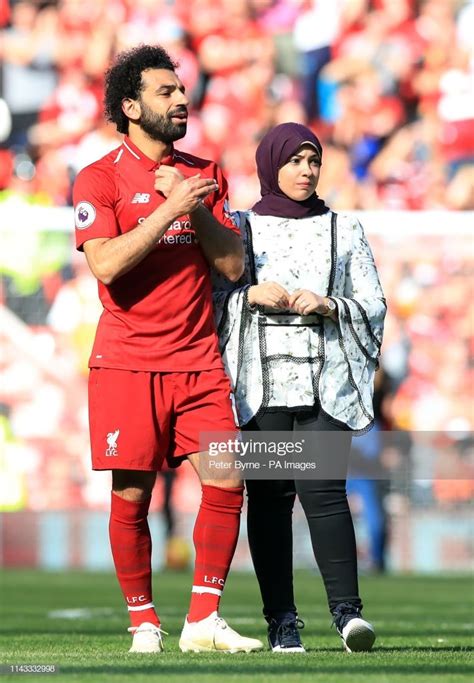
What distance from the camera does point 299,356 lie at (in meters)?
5.41

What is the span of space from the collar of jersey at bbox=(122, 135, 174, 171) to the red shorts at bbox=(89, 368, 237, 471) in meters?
0.69

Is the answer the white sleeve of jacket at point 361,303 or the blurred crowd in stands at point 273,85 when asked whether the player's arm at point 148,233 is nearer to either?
the white sleeve of jacket at point 361,303

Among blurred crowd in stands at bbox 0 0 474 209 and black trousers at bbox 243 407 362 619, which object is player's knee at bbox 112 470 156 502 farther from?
blurred crowd in stands at bbox 0 0 474 209

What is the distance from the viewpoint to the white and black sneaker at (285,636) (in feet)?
17.4

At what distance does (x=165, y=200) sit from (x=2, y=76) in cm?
1088

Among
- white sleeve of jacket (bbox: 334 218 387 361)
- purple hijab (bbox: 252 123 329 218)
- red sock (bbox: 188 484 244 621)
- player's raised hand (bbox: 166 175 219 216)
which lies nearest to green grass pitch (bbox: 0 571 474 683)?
red sock (bbox: 188 484 244 621)

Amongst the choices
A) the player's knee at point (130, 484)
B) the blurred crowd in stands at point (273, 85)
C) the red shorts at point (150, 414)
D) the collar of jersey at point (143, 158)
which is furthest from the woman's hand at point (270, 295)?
the blurred crowd in stands at point (273, 85)

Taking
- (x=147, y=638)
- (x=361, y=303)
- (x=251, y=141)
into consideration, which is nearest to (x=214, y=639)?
(x=147, y=638)

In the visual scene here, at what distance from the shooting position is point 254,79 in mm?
15867

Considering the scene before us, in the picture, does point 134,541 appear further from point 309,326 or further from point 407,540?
point 407,540

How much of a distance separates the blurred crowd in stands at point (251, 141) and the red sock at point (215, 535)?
10.0 m

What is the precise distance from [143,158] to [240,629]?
288 cm

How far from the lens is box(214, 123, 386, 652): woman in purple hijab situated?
5309 mm

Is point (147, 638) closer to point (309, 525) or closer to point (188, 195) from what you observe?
point (309, 525)
